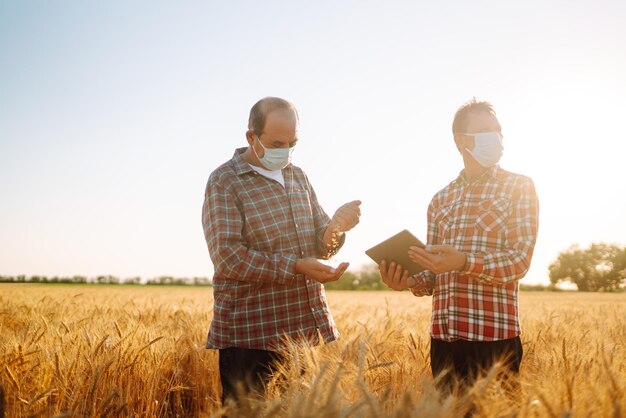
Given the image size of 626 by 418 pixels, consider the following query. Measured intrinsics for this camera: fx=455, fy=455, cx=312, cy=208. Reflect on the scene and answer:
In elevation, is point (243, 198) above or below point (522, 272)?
above

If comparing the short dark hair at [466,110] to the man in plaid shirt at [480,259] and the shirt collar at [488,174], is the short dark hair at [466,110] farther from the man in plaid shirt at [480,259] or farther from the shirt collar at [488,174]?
the shirt collar at [488,174]

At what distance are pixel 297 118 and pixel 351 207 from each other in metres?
0.56

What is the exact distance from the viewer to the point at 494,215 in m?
2.13

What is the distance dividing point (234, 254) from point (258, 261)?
12cm

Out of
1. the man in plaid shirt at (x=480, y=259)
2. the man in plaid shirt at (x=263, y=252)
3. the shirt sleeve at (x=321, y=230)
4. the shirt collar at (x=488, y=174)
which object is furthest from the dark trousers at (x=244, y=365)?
the shirt collar at (x=488, y=174)

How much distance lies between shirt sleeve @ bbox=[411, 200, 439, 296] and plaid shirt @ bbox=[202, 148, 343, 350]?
51 cm

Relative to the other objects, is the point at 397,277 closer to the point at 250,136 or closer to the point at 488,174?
the point at 488,174

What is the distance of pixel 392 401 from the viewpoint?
1.38m

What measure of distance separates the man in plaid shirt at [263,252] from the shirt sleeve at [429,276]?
1.37 ft

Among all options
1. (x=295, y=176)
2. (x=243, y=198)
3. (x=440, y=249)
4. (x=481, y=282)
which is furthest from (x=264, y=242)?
(x=481, y=282)

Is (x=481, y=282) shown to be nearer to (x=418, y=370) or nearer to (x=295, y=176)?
(x=418, y=370)

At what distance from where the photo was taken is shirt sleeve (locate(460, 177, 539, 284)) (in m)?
1.96


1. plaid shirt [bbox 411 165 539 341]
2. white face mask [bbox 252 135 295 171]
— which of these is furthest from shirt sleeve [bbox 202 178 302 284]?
plaid shirt [bbox 411 165 539 341]

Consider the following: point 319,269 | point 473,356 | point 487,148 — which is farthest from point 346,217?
point 473,356
